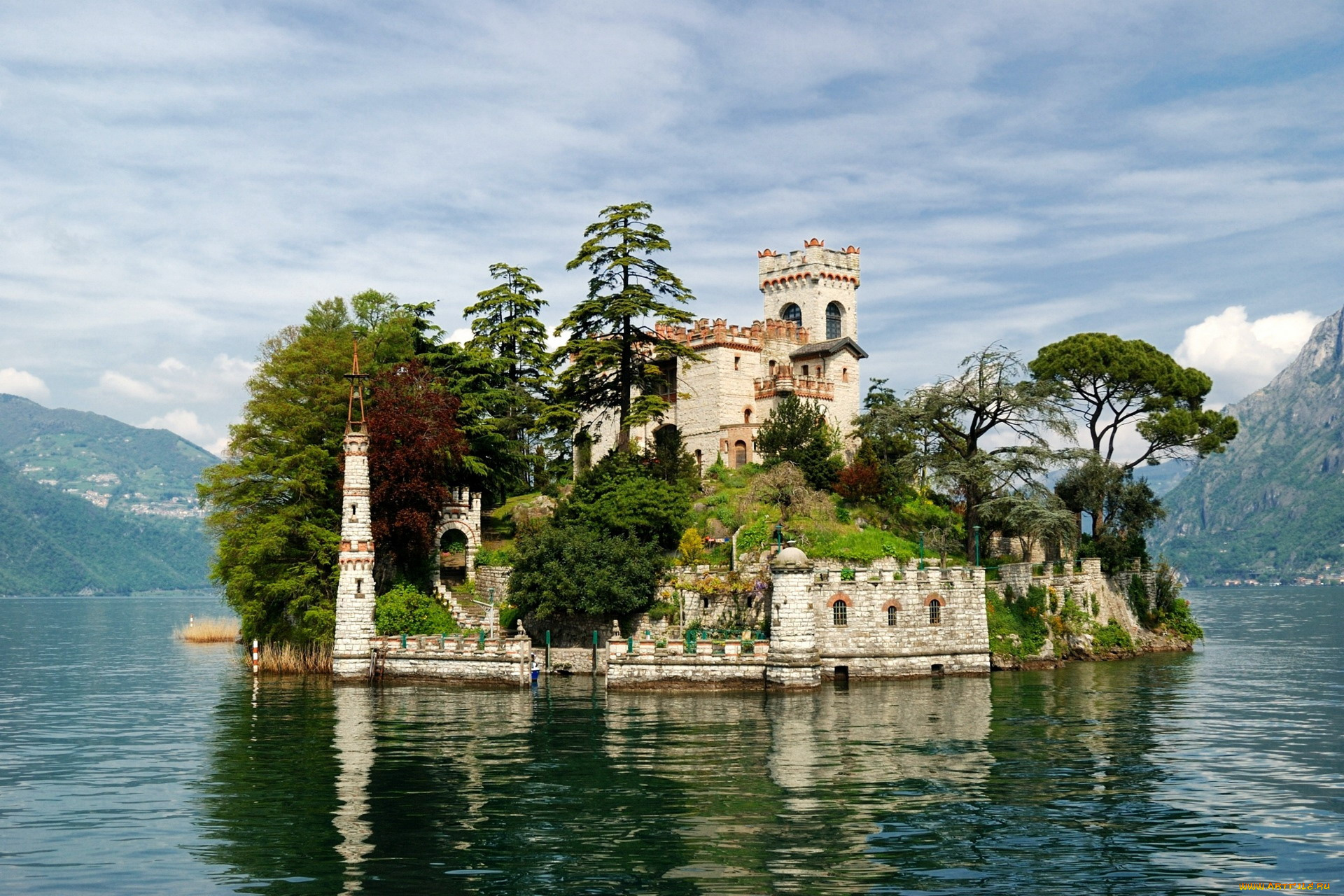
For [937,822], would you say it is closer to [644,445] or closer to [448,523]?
[448,523]

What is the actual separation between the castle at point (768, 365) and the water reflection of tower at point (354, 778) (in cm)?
2507

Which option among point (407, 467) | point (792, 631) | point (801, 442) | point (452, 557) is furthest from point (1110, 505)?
point (407, 467)

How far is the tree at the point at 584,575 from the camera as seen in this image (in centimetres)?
4703

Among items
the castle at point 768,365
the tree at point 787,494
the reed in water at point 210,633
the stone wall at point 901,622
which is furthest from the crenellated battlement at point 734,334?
the reed in water at point 210,633

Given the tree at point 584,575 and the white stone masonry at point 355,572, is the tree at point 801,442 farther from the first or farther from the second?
the white stone masonry at point 355,572

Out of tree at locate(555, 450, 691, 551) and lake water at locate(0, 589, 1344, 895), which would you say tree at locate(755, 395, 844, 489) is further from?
lake water at locate(0, 589, 1344, 895)

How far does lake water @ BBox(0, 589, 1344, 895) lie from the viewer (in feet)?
64.1

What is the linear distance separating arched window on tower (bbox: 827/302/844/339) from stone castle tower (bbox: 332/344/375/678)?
97.0 feet

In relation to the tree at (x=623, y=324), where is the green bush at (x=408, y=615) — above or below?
below

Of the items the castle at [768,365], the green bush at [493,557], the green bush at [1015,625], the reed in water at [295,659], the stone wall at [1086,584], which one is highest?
the castle at [768,365]

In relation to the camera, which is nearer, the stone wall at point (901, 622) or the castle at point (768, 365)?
the stone wall at point (901, 622)

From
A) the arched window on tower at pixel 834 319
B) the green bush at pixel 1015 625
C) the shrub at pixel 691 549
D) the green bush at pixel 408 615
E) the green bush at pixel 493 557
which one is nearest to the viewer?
the green bush at pixel 408 615

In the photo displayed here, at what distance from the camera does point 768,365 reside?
64062mm

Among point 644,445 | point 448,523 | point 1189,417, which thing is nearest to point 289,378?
point 448,523
